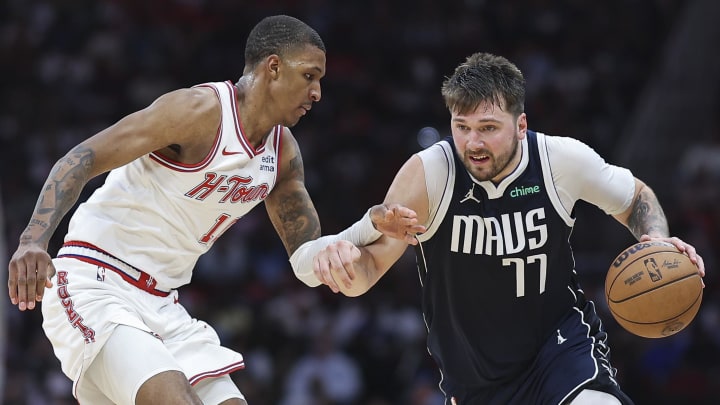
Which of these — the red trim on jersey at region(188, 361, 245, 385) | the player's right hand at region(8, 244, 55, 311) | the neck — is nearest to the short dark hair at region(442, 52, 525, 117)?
the neck

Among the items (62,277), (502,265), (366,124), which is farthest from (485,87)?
(366,124)

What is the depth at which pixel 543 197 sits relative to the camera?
4.69 meters

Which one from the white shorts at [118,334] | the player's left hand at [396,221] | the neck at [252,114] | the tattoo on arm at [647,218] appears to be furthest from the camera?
the neck at [252,114]

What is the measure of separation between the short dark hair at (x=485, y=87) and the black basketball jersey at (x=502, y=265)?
1.02ft

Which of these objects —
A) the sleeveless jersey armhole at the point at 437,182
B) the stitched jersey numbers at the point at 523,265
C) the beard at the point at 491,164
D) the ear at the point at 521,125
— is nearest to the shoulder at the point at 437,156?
the sleeveless jersey armhole at the point at 437,182

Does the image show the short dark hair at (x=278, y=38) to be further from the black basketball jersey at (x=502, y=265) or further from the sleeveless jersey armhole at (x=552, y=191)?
the sleeveless jersey armhole at (x=552, y=191)

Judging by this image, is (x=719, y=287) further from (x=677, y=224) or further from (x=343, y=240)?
(x=343, y=240)

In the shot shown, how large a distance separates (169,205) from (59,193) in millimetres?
576

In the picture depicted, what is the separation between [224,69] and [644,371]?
7.17 meters

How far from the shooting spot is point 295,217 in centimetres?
526

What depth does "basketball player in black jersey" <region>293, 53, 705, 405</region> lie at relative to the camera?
455 cm

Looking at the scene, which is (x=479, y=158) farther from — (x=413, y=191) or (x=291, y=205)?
(x=291, y=205)

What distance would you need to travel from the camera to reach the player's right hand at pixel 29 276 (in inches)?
160

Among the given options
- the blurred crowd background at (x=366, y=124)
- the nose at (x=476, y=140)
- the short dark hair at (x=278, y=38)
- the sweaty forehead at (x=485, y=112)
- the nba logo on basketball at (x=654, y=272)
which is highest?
the short dark hair at (x=278, y=38)
